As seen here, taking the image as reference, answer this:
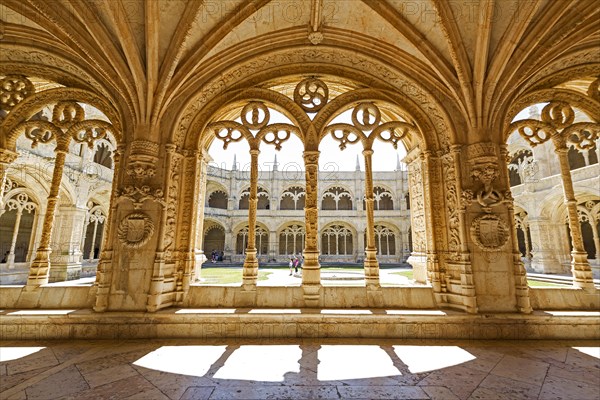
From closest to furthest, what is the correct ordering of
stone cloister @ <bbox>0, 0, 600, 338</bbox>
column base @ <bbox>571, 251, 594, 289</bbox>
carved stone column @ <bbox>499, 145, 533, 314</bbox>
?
stone cloister @ <bbox>0, 0, 600, 338</bbox>, carved stone column @ <bbox>499, 145, 533, 314</bbox>, column base @ <bbox>571, 251, 594, 289</bbox>

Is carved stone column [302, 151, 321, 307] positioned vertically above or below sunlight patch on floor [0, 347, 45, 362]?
above

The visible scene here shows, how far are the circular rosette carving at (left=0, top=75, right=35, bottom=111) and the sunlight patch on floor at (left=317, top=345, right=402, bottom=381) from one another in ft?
23.1

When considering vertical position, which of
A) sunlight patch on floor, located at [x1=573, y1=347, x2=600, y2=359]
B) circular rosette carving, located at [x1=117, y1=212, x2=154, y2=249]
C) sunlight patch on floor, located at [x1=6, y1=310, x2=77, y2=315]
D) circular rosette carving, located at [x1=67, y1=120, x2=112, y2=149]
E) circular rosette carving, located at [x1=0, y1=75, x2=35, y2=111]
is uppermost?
circular rosette carving, located at [x1=0, y1=75, x2=35, y2=111]

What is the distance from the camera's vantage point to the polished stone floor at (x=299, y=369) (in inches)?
95.9

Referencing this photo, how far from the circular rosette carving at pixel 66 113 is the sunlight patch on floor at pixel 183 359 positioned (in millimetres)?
4708

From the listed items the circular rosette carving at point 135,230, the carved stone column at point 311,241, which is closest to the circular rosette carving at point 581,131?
the carved stone column at point 311,241

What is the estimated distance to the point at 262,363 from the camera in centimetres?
307

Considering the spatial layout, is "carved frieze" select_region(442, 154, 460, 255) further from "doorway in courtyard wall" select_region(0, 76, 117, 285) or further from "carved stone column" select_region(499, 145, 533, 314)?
"doorway in courtyard wall" select_region(0, 76, 117, 285)

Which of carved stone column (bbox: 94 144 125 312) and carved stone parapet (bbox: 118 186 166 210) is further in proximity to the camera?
carved stone parapet (bbox: 118 186 166 210)

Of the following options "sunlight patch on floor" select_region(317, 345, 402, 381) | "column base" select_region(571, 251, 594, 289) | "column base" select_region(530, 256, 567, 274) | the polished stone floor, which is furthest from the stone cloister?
"column base" select_region(530, 256, 567, 274)

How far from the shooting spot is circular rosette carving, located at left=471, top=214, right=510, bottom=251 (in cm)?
429

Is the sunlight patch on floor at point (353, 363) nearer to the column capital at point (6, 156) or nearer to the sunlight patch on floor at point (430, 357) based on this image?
the sunlight patch on floor at point (430, 357)

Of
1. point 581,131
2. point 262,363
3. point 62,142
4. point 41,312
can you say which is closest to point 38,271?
point 41,312

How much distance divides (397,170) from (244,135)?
66.4 feet
